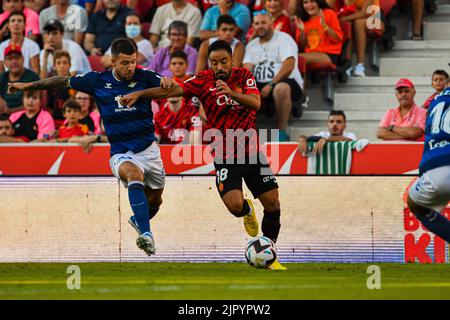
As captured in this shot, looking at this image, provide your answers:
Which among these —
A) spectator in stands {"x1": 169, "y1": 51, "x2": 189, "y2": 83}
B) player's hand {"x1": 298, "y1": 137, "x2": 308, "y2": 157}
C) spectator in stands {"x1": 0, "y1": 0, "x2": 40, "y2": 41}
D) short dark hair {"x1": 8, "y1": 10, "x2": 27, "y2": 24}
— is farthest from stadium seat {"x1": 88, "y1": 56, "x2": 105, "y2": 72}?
player's hand {"x1": 298, "y1": 137, "x2": 308, "y2": 157}

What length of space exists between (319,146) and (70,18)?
6.08m

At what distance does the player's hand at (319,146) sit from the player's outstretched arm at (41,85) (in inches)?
157

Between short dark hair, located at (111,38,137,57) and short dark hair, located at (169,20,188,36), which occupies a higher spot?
short dark hair, located at (169,20,188,36)

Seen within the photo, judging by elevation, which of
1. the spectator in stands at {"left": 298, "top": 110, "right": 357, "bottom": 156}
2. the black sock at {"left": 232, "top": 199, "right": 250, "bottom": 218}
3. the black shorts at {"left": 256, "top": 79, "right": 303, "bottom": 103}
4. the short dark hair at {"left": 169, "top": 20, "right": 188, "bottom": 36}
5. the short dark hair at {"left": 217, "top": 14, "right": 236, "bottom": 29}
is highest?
the short dark hair at {"left": 217, "top": 14, "right": 236, "bottom": 29}

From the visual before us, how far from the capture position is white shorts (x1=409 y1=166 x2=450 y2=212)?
1048 centimetres

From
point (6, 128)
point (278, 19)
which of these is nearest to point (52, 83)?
point (6, 128)

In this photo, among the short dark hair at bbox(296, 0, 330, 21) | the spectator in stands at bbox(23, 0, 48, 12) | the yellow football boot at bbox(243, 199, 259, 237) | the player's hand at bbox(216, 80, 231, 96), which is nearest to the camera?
the player's hand at bbox(216, 80, 231, 96)

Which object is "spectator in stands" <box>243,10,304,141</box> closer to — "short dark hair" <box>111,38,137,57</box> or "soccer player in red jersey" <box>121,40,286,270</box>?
"soccer player in red jersey" <box>121,40,286,270</box>

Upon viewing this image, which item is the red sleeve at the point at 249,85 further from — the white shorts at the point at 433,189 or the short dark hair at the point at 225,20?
the short dark hair at the point at 225,20

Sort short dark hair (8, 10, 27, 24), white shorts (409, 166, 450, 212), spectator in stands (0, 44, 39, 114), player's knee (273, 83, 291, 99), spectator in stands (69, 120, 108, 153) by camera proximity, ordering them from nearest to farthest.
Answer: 1. white shorts (409, 166, 450, 212)
2. spectator in stands (69, 120, 108, 153)
3. player's knee (273, 83, 291, 99)
4. spectator in stands (0, 44, 39, 114)
5. short dark hair (8, 10, 27, 24)

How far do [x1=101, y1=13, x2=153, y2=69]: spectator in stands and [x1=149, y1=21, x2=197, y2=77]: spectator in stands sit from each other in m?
0.27

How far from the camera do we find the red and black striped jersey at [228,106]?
40.5 ft
